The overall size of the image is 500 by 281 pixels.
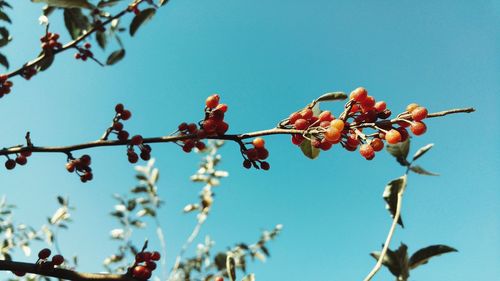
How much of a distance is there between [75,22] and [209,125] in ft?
5.17

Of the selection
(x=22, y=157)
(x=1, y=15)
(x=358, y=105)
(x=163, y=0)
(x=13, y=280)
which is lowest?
(x=358, y=105)

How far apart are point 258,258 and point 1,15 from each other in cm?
556

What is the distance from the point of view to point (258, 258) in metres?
6.70

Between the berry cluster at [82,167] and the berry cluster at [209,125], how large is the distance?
68cm

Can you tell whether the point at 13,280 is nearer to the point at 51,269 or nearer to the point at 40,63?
the point at 40,63

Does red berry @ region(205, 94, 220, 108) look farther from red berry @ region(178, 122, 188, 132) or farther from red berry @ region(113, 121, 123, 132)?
red berry @ region(113, 121, 123, 132)

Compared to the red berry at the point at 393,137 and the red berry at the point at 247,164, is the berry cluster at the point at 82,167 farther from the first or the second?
the red berry at the point at 393,137

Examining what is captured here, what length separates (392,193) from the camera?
1.18m

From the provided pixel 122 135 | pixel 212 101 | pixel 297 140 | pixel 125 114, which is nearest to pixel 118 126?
pixel 122 135

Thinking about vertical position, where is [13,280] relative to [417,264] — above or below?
above

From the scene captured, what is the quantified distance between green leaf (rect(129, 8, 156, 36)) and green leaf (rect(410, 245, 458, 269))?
87.4 inches

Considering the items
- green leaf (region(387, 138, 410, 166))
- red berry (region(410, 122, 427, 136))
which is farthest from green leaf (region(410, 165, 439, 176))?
red berry (region(410, 122, 427, 136))

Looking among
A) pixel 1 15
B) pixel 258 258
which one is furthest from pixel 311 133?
pixel 258 258

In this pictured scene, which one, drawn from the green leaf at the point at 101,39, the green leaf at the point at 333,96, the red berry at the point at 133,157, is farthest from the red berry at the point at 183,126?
the green leaf at the point at 101,39
